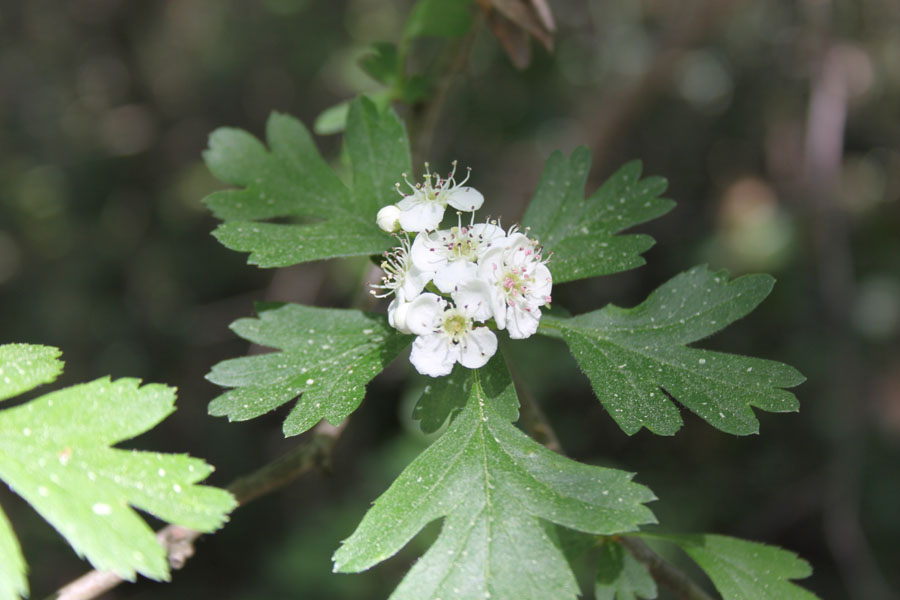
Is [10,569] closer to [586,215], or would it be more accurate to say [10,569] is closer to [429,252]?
[429,252]

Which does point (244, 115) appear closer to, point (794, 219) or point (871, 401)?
point (794, 219)

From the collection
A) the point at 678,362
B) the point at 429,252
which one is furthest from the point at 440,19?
the point at 678,362

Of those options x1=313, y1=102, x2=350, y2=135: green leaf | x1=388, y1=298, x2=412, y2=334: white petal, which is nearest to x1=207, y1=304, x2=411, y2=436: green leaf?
x1=388, y1=298, x2=412, y2=334: white petal

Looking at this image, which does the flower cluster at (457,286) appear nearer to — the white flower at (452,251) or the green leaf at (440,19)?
the white flower at (452,251)

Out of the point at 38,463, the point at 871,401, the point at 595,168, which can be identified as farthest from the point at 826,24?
the point at 38,463

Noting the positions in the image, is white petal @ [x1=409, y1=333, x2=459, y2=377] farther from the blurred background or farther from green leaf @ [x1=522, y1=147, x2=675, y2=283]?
the blurred background

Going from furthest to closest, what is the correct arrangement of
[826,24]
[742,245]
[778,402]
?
[742,245] → [826,24] → [778,402]

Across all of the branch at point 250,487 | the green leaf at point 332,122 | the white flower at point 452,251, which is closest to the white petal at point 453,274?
the white flower at point 452,251
